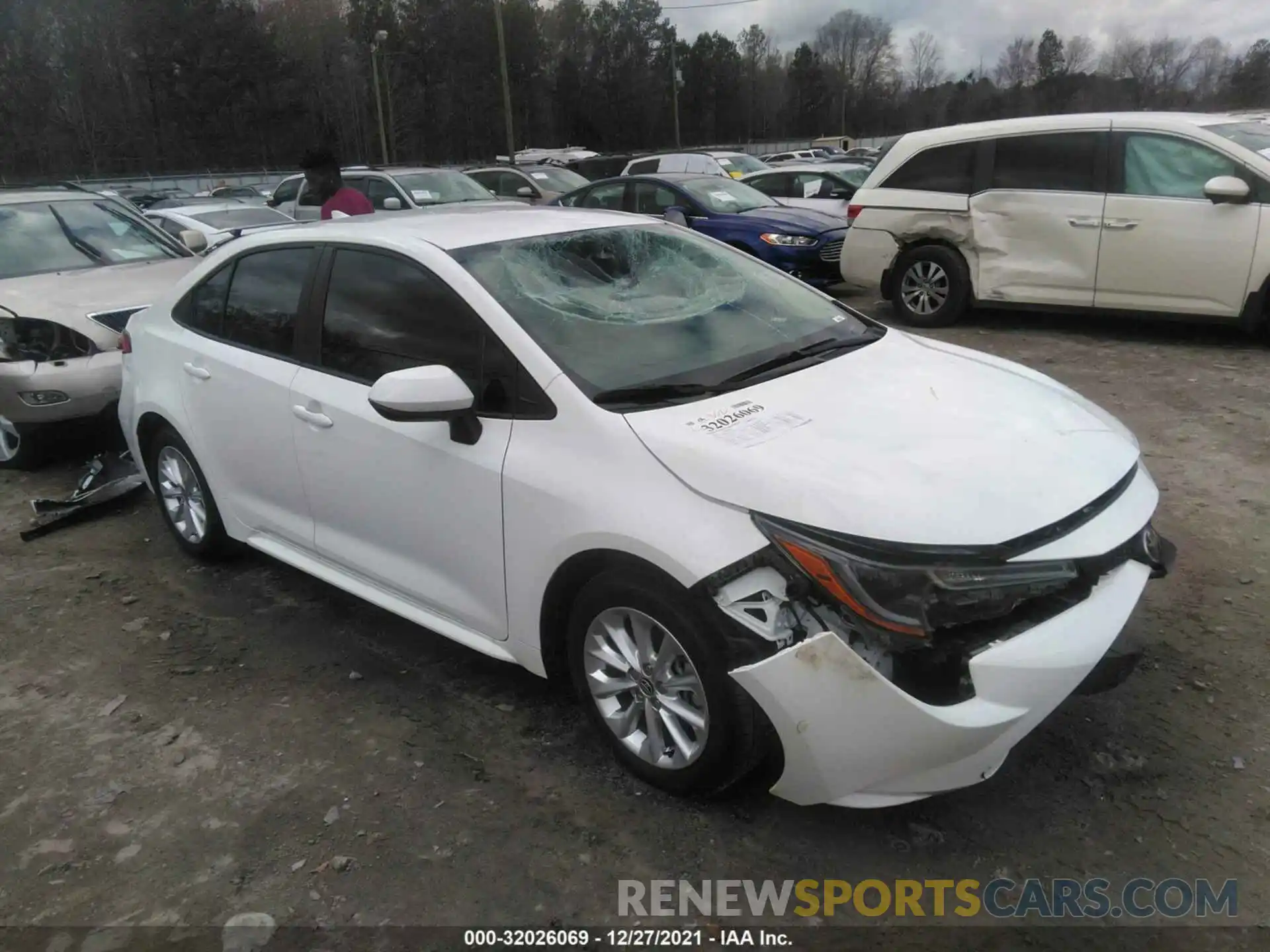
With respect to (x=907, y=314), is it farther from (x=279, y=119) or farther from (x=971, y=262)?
(x=279, y=119)

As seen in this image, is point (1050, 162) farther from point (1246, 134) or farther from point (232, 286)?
point (232, 286)

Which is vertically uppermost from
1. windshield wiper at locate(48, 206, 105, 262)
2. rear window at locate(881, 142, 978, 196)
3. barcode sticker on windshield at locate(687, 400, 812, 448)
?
rear window at locate(881, 142, 978, 196)

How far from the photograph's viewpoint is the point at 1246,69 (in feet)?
157

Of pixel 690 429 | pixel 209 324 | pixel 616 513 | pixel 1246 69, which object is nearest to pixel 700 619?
pixel 616 513

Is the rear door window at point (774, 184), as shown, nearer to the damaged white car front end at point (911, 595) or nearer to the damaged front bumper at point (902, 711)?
the damaged white car front end at point (911, 595)

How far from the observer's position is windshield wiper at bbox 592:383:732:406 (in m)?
2.83

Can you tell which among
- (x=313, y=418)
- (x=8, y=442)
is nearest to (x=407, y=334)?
(x=313, y=418)

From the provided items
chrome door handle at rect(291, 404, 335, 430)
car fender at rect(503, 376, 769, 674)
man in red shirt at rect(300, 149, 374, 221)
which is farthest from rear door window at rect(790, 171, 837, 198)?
car fender at rect(503, 376, 769, 674)

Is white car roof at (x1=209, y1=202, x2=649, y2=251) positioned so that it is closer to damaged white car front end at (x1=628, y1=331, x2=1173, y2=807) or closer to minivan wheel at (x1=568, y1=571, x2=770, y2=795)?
damaged white car front end at (x1=628, y1=331, x2=1173, y2=807)

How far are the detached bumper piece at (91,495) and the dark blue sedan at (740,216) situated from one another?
236 inches

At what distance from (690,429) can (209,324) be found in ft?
8.62

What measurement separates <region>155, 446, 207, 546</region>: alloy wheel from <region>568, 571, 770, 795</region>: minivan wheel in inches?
97.1

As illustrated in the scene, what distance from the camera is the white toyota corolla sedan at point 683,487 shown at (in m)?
2.33

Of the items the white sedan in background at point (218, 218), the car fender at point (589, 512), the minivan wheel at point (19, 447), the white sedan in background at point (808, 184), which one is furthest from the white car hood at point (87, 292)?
the white sedan in background at point (808, 184)
